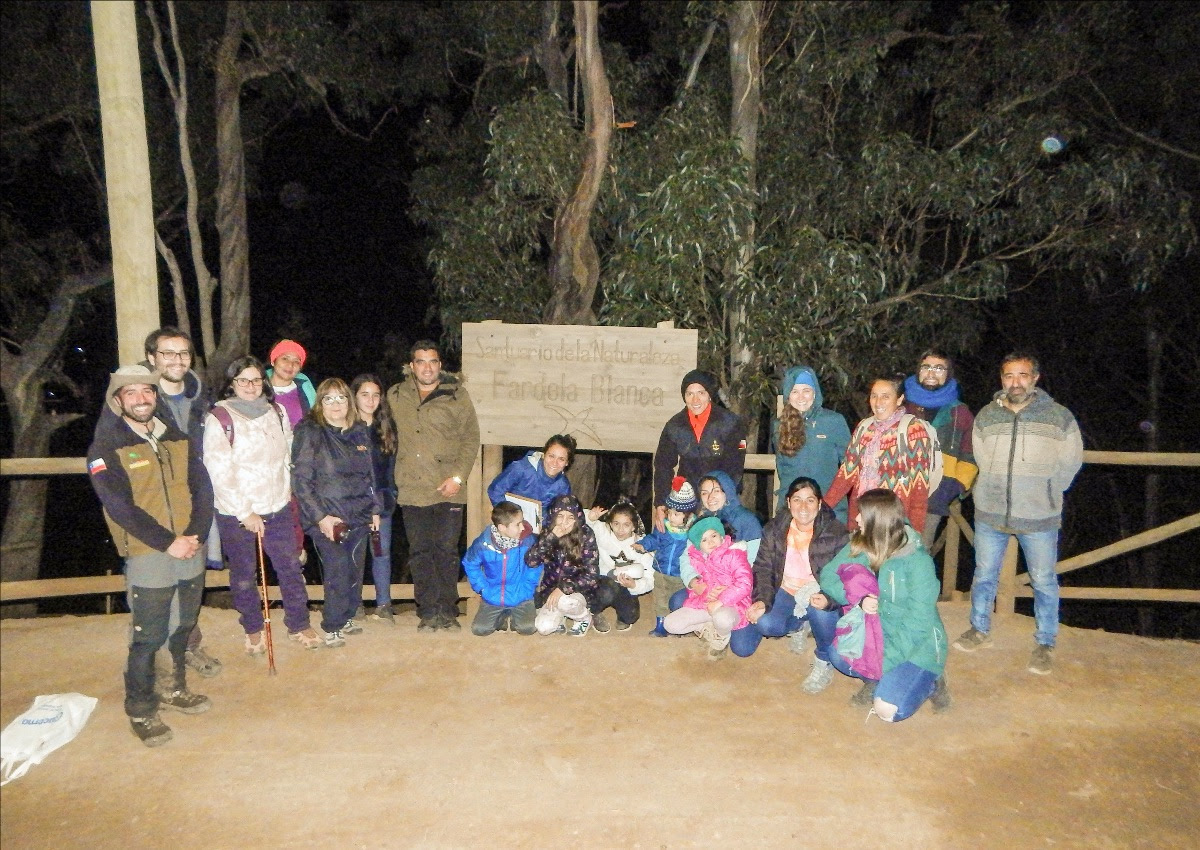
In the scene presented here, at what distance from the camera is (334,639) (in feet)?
16.9

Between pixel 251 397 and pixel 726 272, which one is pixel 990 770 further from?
pixel 726 272

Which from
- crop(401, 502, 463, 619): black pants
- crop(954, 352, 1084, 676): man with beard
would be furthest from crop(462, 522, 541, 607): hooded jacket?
crop(954, 352, 1084, 676): man with beard

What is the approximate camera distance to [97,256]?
13828mm

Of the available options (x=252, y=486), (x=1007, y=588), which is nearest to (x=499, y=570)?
(x=252, y=486)

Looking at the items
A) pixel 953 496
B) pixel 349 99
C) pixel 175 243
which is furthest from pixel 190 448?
pixel 175 243

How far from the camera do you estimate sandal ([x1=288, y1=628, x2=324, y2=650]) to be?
5102 mm

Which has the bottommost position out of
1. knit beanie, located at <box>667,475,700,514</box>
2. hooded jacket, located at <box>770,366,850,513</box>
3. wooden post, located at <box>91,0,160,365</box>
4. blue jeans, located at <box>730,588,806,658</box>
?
blue jeans, located at <box>730,588,806,658</box>

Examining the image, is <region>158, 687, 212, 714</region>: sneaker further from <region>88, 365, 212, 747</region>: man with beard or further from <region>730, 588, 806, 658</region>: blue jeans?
<region>730, 588, 806, 658</region>: blue jeans

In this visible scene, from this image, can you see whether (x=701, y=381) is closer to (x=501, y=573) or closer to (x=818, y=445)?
(x=818, y=445)

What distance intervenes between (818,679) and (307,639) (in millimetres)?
2813

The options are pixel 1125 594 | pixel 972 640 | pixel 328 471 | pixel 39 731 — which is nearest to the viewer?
pixel 39 731

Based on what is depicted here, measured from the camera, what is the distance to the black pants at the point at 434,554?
17.7 feet

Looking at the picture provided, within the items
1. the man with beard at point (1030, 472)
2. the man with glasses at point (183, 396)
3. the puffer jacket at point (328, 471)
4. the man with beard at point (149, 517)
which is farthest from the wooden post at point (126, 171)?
the man with beard at point (1030, 472)

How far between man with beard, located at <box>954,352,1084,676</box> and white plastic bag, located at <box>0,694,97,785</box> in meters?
4.58
